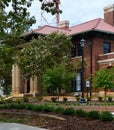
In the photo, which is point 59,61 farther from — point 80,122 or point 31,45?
point 80,122

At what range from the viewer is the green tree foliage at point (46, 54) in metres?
46.2

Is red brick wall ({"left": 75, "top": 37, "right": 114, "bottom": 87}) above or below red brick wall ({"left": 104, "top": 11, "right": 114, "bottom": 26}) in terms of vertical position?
below

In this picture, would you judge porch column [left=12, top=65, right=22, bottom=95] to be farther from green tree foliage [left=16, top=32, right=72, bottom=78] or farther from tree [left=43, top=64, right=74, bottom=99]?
tree [left=43, top=64, right=74, bottom=99]

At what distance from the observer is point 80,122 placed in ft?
52.9

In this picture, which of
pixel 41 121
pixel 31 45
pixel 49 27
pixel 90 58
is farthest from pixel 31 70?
pixel 41 121

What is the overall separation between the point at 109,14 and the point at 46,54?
12592 mm

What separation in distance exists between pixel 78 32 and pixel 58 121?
34.7 metres

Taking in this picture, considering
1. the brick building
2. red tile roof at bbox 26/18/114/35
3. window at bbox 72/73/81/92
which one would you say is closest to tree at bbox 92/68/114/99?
the brick building

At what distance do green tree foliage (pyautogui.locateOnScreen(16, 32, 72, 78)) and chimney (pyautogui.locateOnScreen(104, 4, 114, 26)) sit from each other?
897 cm

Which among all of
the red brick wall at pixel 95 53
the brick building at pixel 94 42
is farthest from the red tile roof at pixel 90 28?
the red brick wall at pixel 95 53

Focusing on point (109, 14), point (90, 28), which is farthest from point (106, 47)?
point (109, 14)

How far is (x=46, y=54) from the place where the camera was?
46031mm

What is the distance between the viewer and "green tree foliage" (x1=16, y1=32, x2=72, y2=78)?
46219 mm

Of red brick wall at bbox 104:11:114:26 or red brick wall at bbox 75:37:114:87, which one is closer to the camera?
red brick wall at bbox 75:37:114:87
